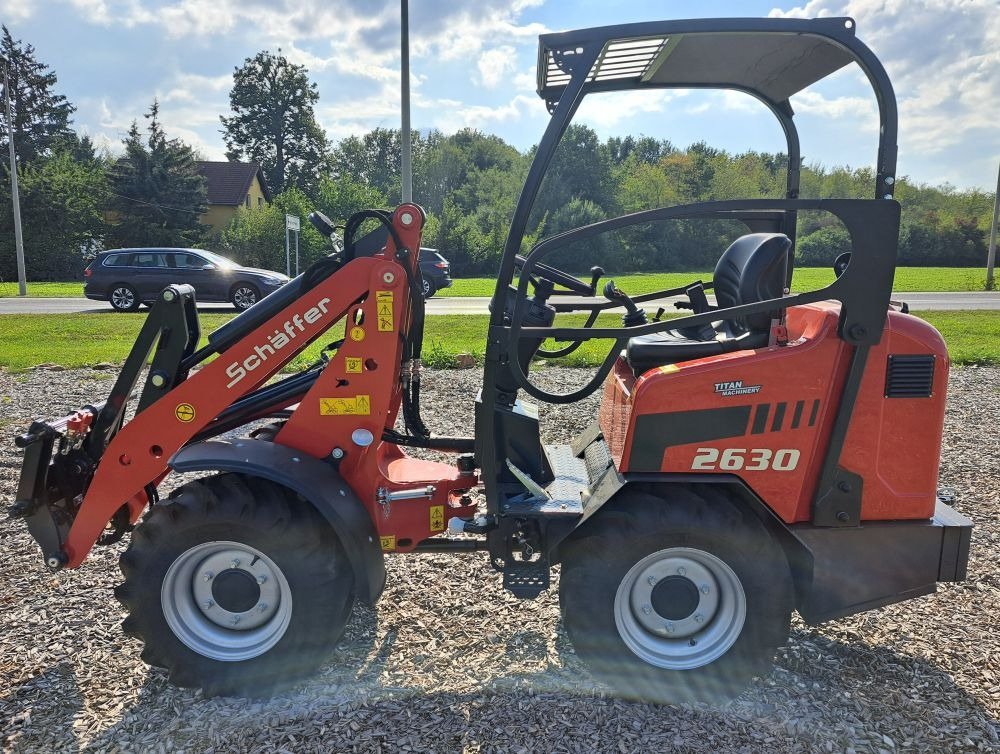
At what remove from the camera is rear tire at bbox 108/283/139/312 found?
57.2 feet

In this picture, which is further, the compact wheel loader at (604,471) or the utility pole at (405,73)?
the utility pole at (405,73)

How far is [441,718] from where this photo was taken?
283cm

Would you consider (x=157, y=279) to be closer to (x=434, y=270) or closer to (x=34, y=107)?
(x=434, y=270)

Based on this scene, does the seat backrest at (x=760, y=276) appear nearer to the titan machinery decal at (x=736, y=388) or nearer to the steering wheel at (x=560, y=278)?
the titan machinery decal at (x=736, y=388)

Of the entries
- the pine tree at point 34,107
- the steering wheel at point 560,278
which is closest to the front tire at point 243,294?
the steering wheel at point 560,278

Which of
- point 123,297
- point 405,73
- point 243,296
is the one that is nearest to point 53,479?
point 405,73

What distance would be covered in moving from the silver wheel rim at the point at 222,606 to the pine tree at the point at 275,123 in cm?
6090

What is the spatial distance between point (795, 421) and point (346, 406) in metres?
1.92

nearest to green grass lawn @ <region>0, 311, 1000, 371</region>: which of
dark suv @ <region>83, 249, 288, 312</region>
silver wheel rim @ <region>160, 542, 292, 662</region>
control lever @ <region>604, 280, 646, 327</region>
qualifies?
dark suv @ <region>83, 249, 288, 312</region>

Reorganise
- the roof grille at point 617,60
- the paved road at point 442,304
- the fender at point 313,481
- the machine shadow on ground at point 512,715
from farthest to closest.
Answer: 1. the paved road at point 442,304
2. the fender at point 313,481
3. the roof grille at point 617,60
4. the machine shadow on ground at point 512,715

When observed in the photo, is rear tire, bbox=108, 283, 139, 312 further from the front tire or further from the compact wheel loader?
the compact wheel loader

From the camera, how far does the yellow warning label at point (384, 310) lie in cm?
309

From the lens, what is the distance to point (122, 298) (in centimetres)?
1748

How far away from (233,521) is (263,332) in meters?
0.83
